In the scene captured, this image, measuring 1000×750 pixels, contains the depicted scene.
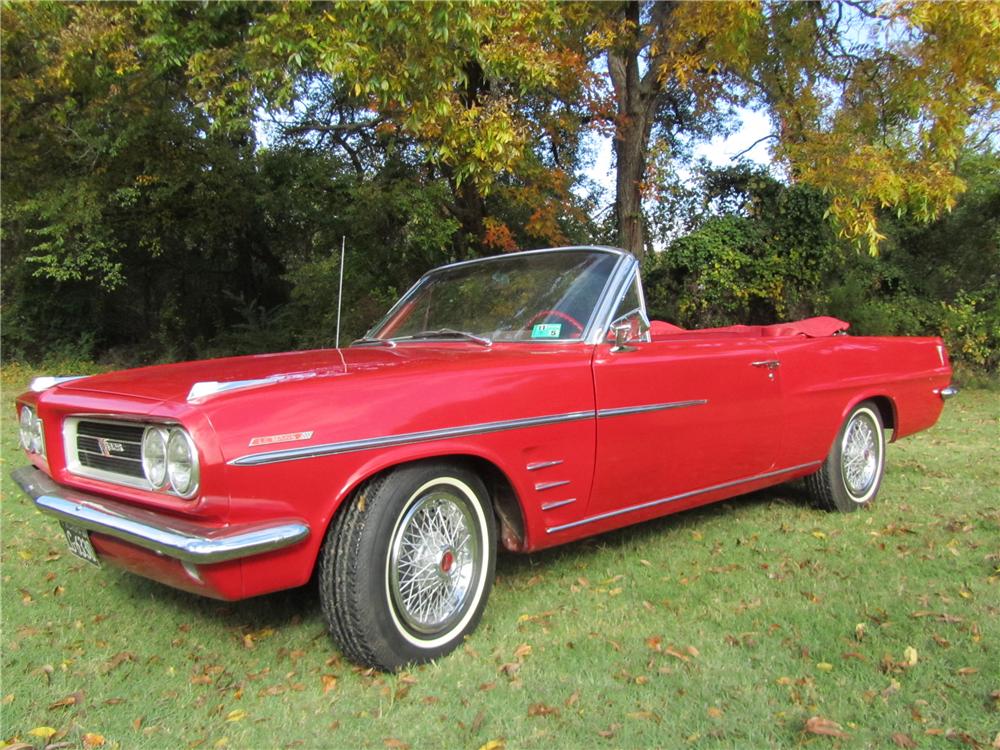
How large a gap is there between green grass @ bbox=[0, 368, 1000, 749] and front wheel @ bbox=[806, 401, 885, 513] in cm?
48

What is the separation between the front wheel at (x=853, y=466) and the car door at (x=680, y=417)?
2.39 feet

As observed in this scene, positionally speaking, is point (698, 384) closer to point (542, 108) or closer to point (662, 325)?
point (662, 325)

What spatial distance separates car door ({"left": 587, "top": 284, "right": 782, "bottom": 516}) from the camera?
341 cm

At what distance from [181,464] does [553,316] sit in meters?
1.85

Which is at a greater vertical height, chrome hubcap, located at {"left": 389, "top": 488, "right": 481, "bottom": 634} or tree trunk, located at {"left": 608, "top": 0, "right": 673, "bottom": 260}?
tree trunk, located at {"left": 608, "top": 0, "right": 673, "bottom": 260}

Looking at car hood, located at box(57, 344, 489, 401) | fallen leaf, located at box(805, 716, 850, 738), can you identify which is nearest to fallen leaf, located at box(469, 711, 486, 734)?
fallen leaf, located at box(805, 716, 850, 738)

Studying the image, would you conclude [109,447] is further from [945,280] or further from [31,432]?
[945,280]

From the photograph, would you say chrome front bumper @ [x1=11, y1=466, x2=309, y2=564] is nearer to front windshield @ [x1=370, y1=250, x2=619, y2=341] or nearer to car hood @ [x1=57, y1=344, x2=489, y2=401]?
car hood @ [x1=57, y1=344, x2=489, y2=401]

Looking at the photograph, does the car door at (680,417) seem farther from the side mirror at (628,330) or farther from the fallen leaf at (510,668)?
the fallen leaf at (510,668)

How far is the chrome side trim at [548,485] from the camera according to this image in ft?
10.3

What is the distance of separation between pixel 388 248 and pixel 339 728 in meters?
12.9

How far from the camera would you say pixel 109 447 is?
2.80m

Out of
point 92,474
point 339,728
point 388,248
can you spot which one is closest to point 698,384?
point 339,728

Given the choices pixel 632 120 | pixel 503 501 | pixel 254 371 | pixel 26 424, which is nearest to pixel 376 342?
pixel 254 371
